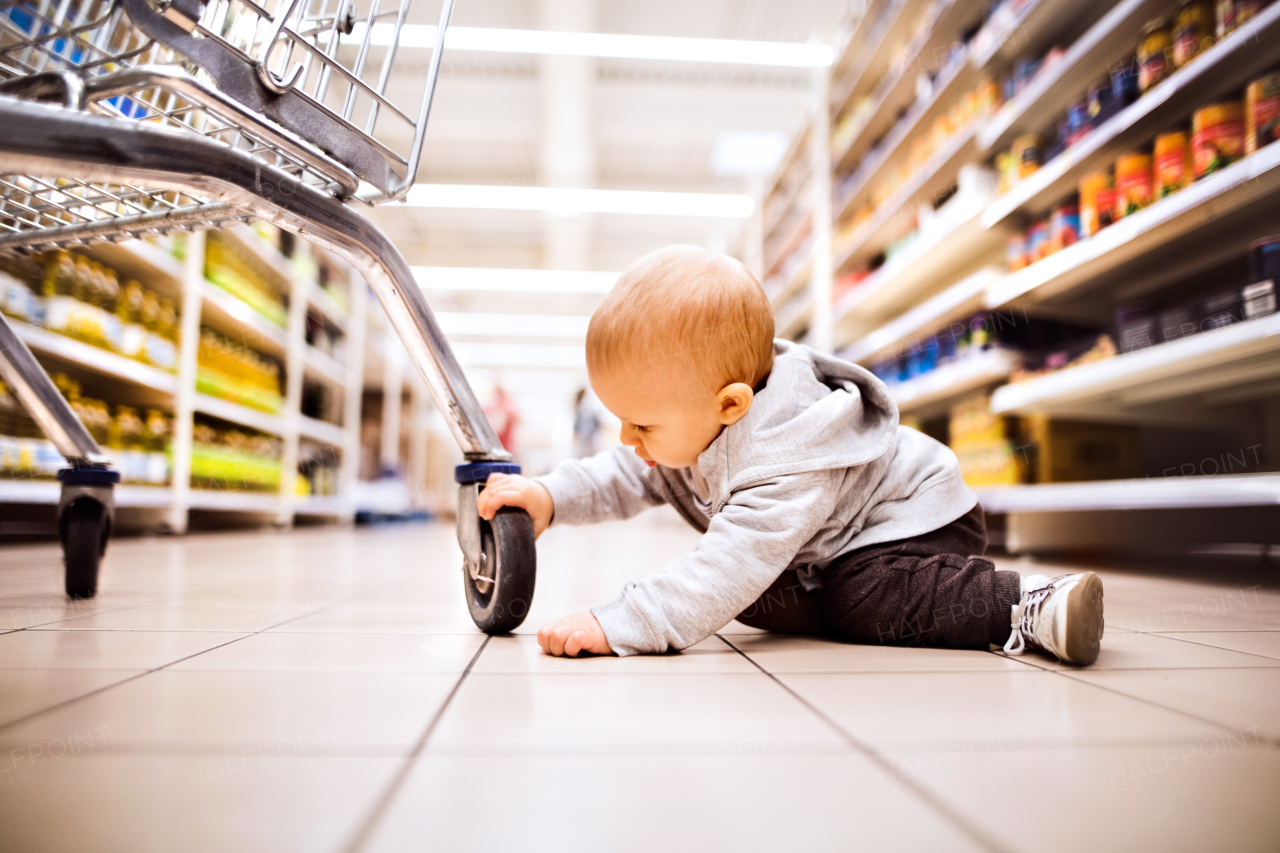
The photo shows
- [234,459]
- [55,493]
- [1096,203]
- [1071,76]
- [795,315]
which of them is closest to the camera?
[1096,203]

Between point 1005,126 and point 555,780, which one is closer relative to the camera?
point 555,780

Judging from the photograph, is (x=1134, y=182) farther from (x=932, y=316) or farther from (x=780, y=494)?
(x=780, y=494)

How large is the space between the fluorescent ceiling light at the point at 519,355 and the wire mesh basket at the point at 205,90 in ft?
33.5

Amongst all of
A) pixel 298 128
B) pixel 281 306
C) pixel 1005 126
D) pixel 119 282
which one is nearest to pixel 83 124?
→ pixel 298 128

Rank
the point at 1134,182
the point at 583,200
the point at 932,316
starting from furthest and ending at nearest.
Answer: the point at 583,200
the point at 932,316
the point at 1134,182

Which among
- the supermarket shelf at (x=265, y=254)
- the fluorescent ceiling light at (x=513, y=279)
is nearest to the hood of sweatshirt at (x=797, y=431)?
the supermarket shelf at (x=265, y=254)

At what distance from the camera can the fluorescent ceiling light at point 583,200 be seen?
6.06 metres

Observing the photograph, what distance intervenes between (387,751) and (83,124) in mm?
446

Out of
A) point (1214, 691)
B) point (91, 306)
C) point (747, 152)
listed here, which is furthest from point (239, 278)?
point (747, 152)

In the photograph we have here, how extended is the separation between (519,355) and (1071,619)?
11386 millimetres

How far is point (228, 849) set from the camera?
1.12 feet

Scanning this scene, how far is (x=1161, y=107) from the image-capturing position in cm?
168

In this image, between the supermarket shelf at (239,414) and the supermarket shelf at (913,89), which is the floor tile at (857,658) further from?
the supermarket shelf at (239,414)

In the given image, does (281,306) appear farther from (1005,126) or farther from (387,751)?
(387,751)
